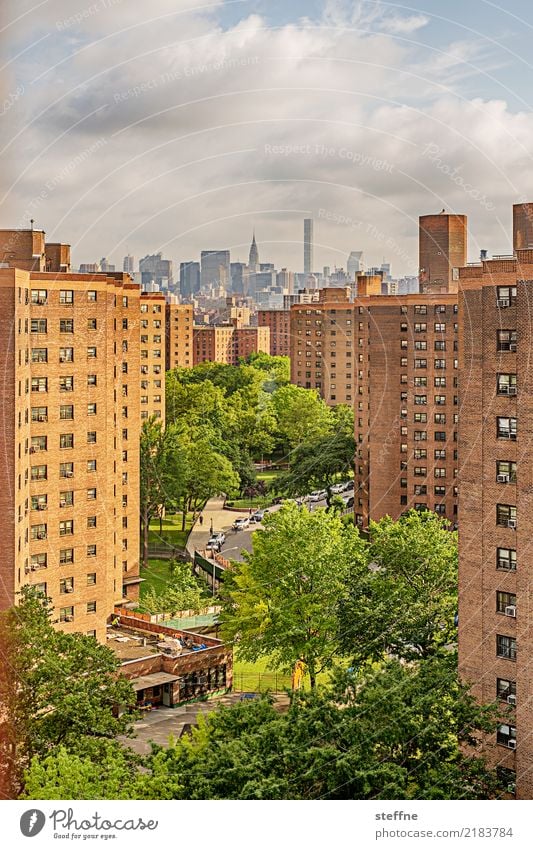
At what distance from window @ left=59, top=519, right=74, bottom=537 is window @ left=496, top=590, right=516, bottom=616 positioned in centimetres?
446

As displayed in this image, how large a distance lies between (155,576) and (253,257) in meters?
6.00

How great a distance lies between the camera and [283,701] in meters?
9.02

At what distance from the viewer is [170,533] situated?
1605cm

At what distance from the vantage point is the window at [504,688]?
6.85 meters

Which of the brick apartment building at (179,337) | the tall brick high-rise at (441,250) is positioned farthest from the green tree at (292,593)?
the brick apartment building at (179,337)

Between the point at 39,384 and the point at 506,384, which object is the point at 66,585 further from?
the point at 506,384

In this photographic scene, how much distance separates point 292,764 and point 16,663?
2235 millimetres

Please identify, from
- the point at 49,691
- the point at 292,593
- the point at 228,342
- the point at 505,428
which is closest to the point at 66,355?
the point at 292,593

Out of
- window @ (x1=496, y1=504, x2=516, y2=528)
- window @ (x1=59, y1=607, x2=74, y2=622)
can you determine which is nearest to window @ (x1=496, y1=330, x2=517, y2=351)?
window @ (x1=496, y1=504, x2=516, y2=528)

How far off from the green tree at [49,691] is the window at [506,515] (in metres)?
2.88

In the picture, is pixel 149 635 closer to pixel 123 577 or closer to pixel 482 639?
pixel 123 577

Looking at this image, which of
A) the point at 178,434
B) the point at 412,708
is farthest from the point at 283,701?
the point at 178,434

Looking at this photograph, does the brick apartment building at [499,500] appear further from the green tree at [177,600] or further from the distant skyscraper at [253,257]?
the green tree at [177,600]
